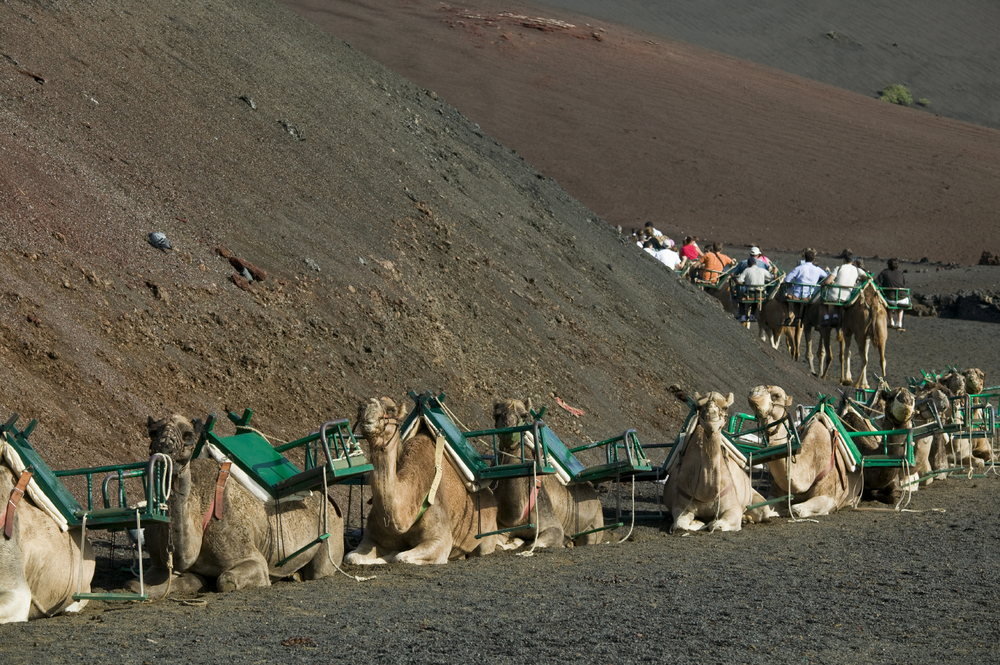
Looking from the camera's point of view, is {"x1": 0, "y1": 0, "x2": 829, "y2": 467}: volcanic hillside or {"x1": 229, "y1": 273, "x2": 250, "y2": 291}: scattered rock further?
{"x1": 229, "y1": 273, "x2": 250, "y2": 291}: scattered rock

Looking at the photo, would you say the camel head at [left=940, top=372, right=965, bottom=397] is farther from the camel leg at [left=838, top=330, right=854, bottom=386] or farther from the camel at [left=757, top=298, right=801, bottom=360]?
the camel at [left=757, top=298, right=801, bottom=360]

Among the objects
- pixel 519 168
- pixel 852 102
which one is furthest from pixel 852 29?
pixel 519 168

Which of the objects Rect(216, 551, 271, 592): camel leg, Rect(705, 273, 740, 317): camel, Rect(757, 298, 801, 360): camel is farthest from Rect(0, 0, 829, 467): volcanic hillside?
Rect(216, 551, 271, 592): camel leg

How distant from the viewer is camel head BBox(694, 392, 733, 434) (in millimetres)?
11898

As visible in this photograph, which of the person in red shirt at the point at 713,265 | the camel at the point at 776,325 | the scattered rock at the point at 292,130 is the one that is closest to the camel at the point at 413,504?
the scattered rock at the point at 292,130

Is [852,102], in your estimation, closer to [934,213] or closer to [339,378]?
[934,213]

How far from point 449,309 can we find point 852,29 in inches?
3686

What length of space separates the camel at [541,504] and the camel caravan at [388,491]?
0.02m

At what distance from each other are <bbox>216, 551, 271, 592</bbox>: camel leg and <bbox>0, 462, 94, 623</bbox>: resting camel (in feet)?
3.10

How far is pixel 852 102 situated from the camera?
259 ft

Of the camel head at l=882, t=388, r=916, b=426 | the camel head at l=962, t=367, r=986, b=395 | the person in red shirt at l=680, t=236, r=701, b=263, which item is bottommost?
the camel head at l=882, t=388, r=916, b=426

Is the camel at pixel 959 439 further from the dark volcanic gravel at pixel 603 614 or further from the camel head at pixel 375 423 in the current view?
the camel head at pixel 375 423

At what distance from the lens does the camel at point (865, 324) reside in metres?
26.2

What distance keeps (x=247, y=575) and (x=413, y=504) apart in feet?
4.91
